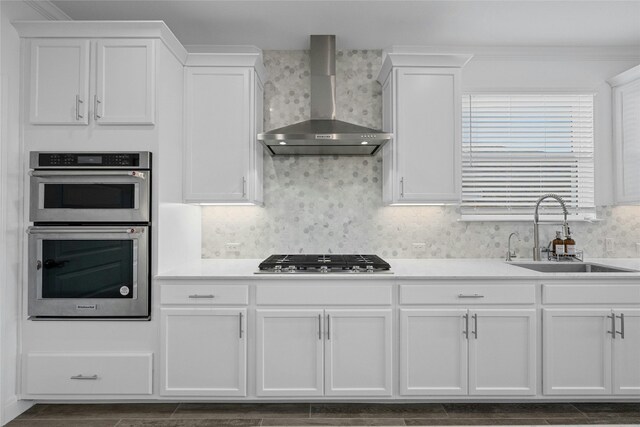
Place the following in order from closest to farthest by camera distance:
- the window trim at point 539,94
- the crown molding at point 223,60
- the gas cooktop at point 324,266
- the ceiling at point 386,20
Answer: the gas cooktop at point 324,266
the ceiling at point 386,20
the crown molding at point 223,60
the window trim at point 539,94

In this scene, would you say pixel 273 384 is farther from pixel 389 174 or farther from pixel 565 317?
pixel 565 317

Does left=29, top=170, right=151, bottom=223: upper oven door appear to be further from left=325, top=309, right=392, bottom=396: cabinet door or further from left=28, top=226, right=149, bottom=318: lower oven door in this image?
left=325, top=309, right=392, bottom=396: cabinet door

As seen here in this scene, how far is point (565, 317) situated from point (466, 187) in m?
1.20

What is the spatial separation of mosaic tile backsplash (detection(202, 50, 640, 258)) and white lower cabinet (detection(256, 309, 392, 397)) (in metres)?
0.88

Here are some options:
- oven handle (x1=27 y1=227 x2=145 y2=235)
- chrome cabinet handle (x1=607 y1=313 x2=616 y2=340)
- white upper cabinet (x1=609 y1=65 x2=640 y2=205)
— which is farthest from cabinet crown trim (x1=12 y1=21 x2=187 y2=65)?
white upper cabinet (x1=609 y1=65 x2=640 y2=205)

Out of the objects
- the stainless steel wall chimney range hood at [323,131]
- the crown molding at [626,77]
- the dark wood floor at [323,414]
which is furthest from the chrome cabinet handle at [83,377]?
the crown molding at [626,77]

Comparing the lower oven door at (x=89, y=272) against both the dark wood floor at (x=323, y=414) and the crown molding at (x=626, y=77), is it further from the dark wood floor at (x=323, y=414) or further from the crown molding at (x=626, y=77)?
the crown molding at (x=626, y=77)

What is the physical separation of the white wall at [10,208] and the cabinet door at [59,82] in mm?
99

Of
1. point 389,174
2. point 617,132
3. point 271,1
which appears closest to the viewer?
point 271,1

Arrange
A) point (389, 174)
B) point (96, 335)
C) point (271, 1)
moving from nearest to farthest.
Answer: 1. point (96, 335)
2. point (271, 1)
3. point (389, 174)

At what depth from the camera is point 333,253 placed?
3.32 m

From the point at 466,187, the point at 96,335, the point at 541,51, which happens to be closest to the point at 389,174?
the point at 466,187

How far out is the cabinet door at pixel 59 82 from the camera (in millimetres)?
2502

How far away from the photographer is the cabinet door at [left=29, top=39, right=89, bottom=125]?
2502mm
